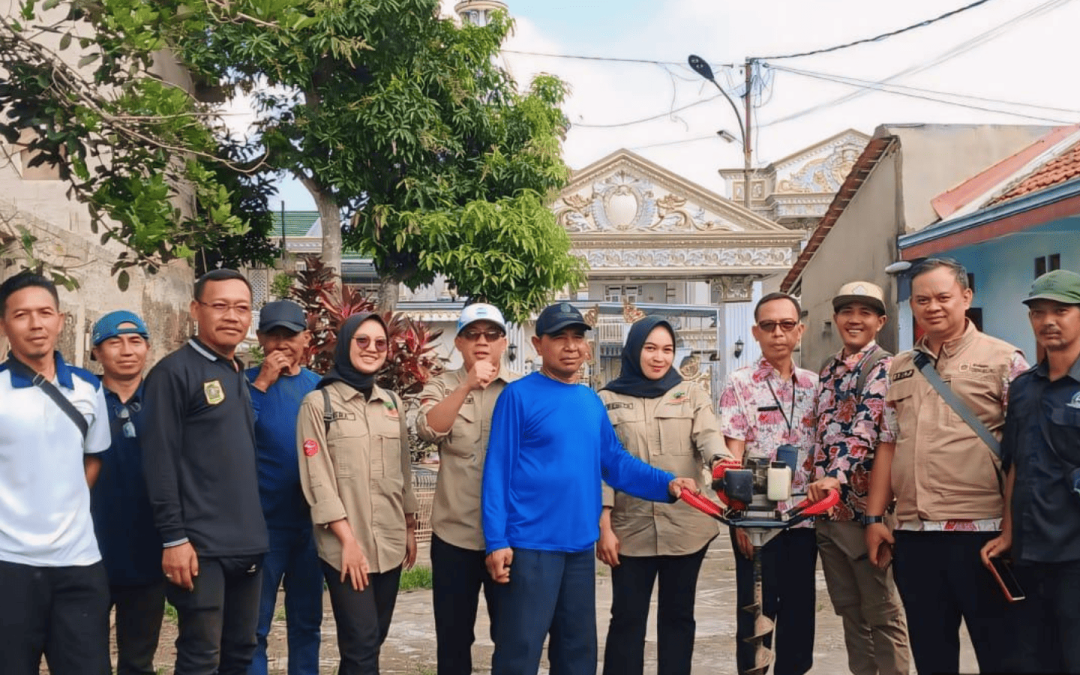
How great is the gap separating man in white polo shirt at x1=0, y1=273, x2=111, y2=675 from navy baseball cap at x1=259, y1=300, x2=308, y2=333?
1210 mm

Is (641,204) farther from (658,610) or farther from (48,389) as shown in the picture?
(48,389)

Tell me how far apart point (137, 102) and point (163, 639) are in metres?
3.48

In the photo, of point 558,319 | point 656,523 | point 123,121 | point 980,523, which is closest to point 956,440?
point 980,523

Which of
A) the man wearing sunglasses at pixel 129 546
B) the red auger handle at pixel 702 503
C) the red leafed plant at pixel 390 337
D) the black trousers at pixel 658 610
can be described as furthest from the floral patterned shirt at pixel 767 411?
the red leafed plant at pixel 390 337

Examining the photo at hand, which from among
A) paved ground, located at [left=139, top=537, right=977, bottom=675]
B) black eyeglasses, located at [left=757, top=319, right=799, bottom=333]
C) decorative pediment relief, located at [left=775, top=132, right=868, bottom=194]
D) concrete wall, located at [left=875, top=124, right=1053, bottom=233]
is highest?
decorative pediment relief, located at [left=775, top=132, right=868, bottom=194]

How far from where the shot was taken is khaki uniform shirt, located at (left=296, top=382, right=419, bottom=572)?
4559 millimetres

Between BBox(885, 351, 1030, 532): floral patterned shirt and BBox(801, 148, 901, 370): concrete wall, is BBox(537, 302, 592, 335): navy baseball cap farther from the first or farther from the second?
BBox(801, 148, 901, 370): concrete wall

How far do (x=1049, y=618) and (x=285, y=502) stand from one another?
3139 millimetres

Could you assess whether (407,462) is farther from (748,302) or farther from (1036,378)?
(748,302)

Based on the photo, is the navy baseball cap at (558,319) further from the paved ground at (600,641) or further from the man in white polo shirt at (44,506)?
the paved ground at (600,641)

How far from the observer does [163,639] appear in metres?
6.77

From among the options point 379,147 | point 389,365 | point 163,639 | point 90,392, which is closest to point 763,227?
point 379,147

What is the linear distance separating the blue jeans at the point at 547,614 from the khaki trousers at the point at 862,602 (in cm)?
118

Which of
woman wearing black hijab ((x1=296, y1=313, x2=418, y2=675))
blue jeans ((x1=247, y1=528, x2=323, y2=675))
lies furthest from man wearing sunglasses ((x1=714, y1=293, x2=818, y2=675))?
blue jeans ((x1=247, y1=528, x2=323, y2=675))
